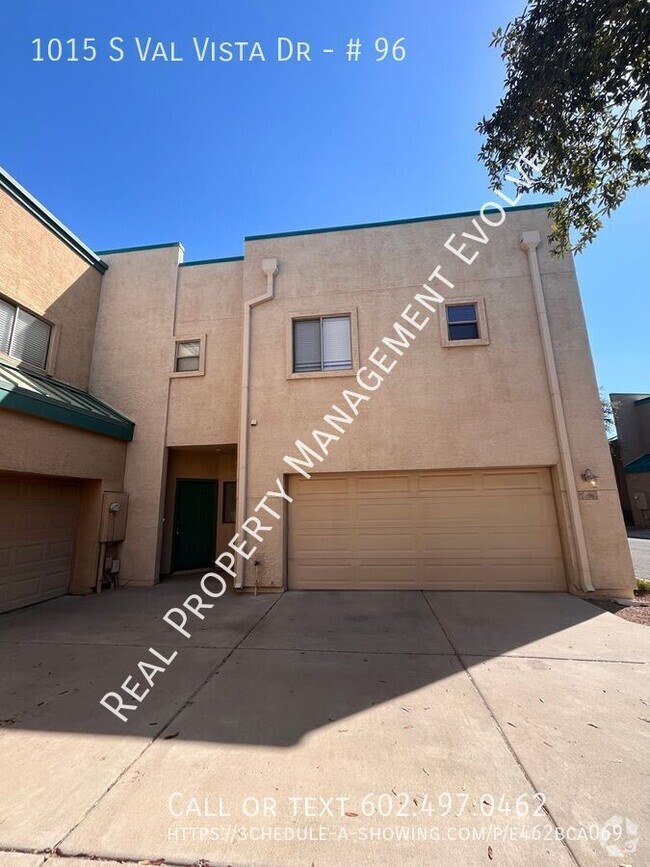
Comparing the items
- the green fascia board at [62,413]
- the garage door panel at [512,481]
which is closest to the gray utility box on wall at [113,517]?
the green fascia board at [62,413]

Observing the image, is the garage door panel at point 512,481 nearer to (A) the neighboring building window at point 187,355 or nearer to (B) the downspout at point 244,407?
(B) the downspout at point 244,407

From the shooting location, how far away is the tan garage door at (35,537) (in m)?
6.39

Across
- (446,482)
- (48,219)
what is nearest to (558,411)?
(446,482)

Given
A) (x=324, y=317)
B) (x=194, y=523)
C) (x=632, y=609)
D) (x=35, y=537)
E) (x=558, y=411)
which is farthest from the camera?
(x=194, y=523)

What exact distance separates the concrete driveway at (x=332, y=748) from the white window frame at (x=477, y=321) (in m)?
5.13

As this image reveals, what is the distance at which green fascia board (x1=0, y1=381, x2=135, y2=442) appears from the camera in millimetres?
5793

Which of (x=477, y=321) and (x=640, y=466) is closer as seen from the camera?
(x=477, y=321)

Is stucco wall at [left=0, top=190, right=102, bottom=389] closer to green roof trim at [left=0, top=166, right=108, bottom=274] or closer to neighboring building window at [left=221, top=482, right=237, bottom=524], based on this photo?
green roof trim at [left=0, top=166, right=108, bottom=274]

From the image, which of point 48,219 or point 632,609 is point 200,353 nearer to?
point 48,219

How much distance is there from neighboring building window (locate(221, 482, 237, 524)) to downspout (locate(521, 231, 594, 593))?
7384 mm

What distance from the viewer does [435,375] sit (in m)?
7.73

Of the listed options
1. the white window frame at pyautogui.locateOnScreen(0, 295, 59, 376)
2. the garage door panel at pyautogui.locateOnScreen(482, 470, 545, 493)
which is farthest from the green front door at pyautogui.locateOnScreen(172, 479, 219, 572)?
the garage door panel at pyautogui.locateOnScreen(482, 470, 545, 493)

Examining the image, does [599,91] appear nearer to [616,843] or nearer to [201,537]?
[616,843]

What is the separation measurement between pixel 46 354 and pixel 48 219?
2.80 metres
